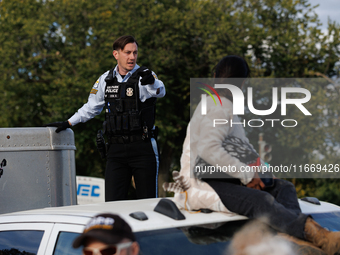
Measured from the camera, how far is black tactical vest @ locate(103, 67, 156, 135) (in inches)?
151

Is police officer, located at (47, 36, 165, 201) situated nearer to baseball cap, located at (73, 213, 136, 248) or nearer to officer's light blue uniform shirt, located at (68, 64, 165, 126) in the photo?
officer's light blue uniform shirt, located at (68, 64, 165, 126)

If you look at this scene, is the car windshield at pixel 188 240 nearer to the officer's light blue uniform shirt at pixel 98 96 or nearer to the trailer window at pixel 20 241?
the trailer window at pixel 20 241

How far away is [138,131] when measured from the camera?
12.6ft

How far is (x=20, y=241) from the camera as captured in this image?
2234mm

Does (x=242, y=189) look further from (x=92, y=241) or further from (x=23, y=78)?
(x=23, y=78)

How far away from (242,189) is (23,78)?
15.9 metres

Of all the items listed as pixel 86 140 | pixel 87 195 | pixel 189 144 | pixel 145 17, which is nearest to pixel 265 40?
pixel 145 17

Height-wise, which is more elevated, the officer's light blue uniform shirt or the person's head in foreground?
the officer's light blue uniform shirt

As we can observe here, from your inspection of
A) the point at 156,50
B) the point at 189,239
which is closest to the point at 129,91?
the point at 189,239

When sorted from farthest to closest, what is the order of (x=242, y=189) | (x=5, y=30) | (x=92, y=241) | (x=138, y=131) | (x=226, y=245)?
(x=5, y=30), (x=138, y=131), (x=242, y=189), (x=226, y=245), (x=92, y=241)

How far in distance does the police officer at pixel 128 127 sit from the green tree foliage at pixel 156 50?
10.8 meters

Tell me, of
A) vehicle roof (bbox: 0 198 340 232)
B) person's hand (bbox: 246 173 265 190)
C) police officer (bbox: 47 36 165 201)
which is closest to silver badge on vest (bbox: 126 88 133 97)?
police officer (bbox: 47 36 165 201)

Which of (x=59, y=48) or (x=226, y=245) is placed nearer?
(x=226, y=245)

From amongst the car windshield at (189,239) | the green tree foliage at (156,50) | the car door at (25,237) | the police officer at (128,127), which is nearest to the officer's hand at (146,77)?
the police officer at (128,127)
